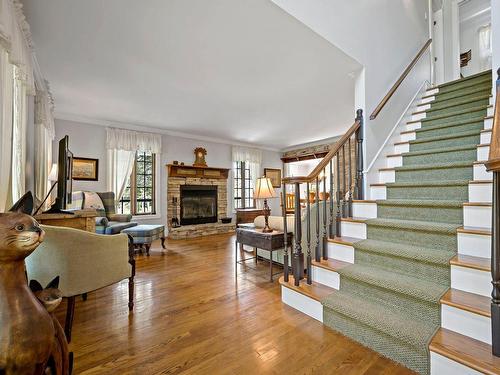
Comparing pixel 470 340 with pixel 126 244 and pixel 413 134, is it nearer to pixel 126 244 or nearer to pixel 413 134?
pixel 126 244

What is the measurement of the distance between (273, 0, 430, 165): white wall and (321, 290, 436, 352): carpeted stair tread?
1.66 meters

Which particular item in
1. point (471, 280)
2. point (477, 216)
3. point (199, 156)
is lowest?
point (471, 280)

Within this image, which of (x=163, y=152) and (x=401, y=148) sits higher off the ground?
(x=163, y=152)

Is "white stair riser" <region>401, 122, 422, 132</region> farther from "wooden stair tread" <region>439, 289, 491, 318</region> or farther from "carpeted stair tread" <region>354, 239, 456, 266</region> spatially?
"wooden stair tread" <region>439, 289, 491, 318</region>

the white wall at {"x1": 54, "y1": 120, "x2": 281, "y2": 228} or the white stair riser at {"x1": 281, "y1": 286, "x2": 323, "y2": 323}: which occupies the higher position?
the white wall at {"x1": 54, "y1": 120, "x2": 281, "y2": 228}

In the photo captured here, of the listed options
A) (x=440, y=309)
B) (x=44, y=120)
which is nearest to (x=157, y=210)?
(x=44, y=120)

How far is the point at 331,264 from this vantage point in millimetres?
2154

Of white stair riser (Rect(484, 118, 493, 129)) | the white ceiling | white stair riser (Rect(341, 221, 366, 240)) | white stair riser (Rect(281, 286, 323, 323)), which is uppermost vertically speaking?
the white ceiling

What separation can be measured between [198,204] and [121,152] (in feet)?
7.27

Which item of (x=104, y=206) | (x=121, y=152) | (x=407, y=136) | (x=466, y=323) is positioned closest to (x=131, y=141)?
(x=121, y=152)

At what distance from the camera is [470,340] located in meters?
1.31

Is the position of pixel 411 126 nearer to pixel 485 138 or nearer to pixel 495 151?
pixel 485 138

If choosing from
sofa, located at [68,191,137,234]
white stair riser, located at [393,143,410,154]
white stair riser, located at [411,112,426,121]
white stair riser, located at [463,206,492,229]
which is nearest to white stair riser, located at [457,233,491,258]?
white stair riser, located at [463,206,492,229]

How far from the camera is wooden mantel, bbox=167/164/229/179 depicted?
19.7 feet
